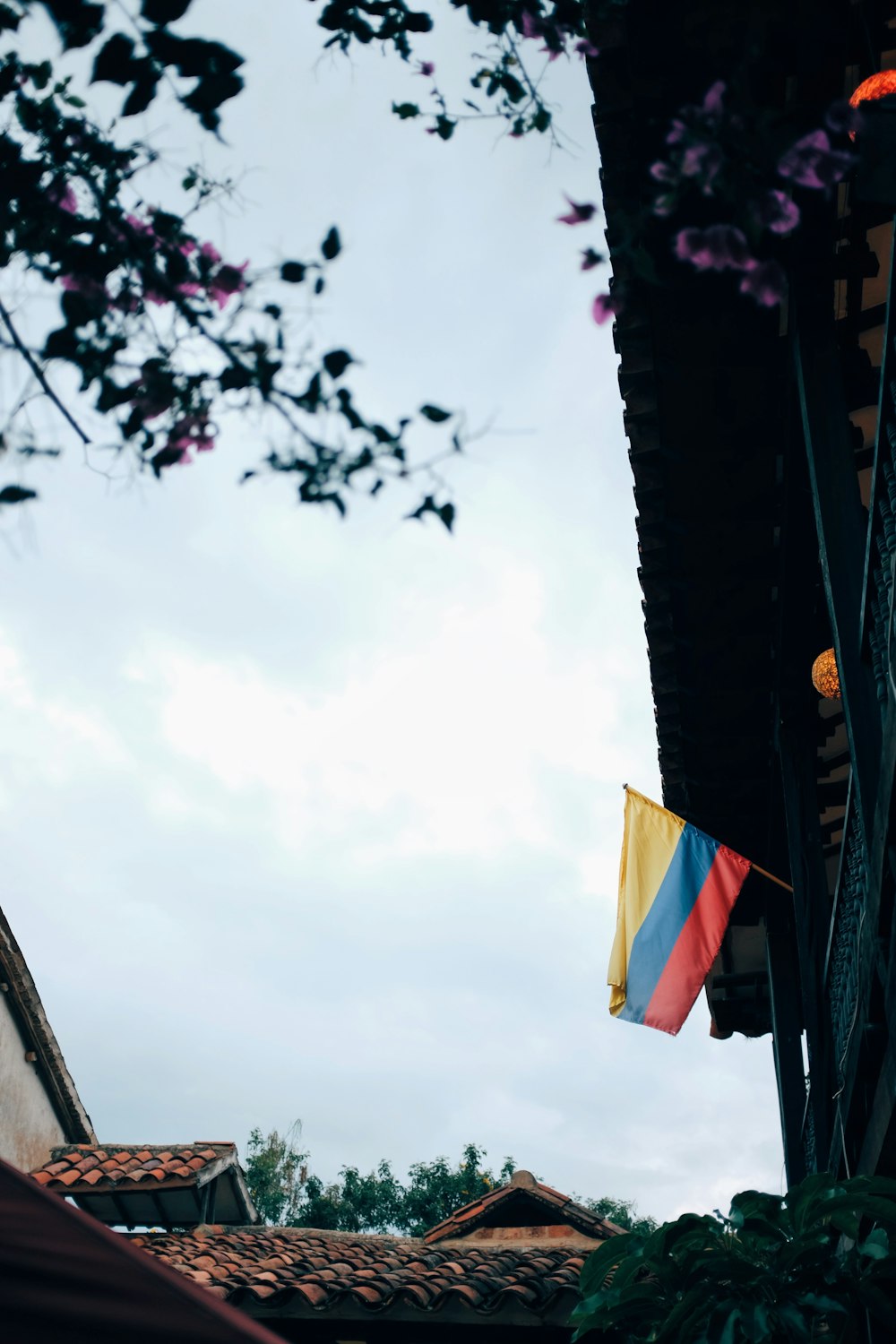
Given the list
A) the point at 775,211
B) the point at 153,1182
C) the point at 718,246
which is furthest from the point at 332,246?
the point at 153,1182

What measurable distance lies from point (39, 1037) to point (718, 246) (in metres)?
16.3

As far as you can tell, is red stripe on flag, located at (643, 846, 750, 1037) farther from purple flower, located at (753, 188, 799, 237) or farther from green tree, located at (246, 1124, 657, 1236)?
green tree, located at (246, 1124, 657, 1236)

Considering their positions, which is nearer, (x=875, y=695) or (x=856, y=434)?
(x=875, y=695)

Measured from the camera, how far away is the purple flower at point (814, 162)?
212 centimetres

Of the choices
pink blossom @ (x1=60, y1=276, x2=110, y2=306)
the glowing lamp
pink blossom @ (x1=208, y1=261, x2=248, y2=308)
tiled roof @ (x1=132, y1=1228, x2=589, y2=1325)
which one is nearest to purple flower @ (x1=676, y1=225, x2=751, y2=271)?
pink blossom @ (x1=208, y1=261, x2=248, y2=308)

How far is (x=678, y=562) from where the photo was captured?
250 inches

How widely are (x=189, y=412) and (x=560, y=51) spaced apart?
4.10ft

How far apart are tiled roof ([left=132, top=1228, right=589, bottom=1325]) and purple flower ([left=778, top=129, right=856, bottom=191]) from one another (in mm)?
8068

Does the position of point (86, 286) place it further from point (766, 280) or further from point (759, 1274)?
point (759, 1274)

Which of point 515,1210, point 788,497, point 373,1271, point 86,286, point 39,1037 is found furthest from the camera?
point 39,1037

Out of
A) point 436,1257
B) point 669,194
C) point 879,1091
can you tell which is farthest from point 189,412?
point 436,1257

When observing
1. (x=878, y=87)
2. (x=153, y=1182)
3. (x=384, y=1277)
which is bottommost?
(x=384, y=1277)

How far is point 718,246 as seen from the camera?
217 cm

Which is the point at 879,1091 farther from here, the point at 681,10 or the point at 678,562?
the point at 681,10
